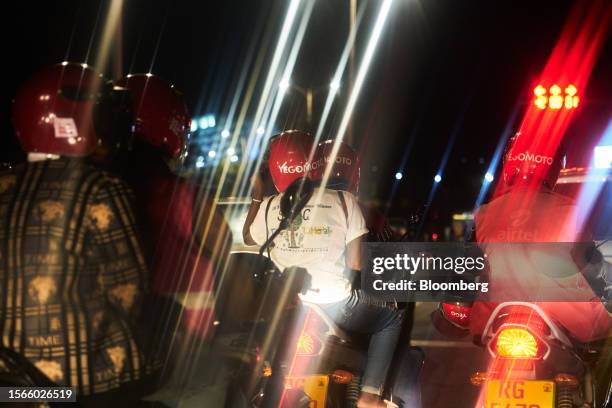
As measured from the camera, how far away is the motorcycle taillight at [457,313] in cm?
466

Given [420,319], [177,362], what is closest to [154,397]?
[177,362]

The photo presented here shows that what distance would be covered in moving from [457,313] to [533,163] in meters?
1.12

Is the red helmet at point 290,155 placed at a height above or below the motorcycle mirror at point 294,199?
above

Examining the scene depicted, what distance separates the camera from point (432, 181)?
16.9ft

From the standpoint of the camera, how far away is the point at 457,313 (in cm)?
475

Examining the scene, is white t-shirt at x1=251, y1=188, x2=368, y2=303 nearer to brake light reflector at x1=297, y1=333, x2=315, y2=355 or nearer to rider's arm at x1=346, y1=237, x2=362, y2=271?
rider's arm at x1=346, y1=237, x2=362, y2=271

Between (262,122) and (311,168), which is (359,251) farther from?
(262,122)

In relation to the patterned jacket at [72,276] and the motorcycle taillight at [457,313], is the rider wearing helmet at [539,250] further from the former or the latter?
the patterned jacket at [72,276]

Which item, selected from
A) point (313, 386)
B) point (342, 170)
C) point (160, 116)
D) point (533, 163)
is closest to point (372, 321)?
point (313, 386)

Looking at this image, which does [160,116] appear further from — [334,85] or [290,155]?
[334,85]

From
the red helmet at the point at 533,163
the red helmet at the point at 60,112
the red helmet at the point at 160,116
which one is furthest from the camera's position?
the red helmet at the point at 533,163

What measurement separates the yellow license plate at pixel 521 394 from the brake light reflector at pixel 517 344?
5.9 inches

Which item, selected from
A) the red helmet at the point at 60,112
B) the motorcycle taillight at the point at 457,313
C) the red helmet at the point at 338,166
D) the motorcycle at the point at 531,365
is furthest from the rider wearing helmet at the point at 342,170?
the red helmet at the point at 60,112

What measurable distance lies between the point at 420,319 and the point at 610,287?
661 cm
